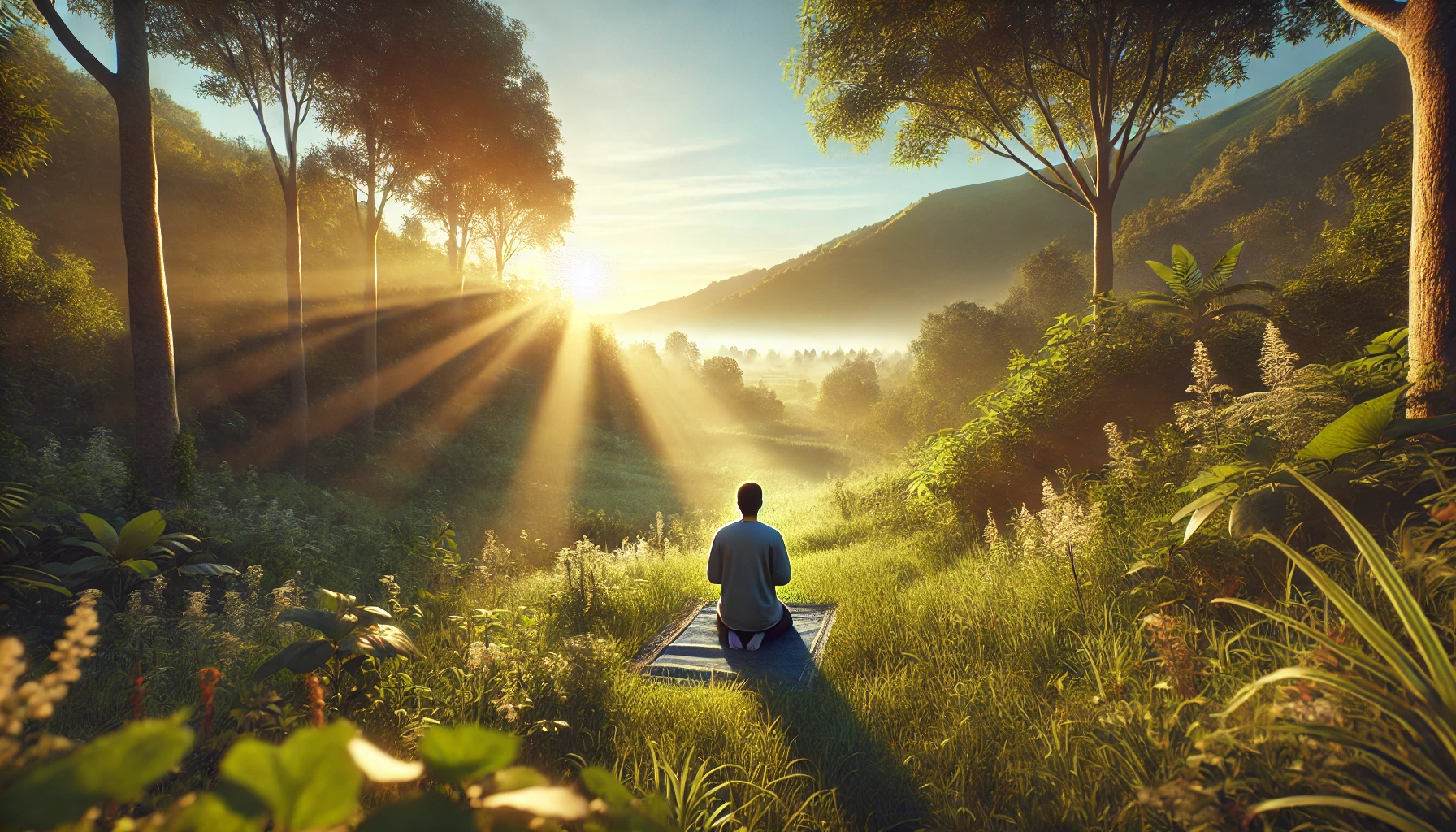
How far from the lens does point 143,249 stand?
21.4 ft

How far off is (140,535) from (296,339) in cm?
941

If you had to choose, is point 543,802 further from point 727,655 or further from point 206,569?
point 206,569

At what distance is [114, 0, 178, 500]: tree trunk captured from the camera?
641cm

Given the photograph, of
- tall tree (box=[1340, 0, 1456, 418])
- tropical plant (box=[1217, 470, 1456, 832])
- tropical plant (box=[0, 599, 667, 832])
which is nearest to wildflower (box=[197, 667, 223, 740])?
tropical plant (box=[0, 599, 667, 832])

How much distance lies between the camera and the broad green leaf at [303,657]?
2.41 meters

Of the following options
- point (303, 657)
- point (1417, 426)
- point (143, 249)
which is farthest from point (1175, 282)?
point (143, 249)

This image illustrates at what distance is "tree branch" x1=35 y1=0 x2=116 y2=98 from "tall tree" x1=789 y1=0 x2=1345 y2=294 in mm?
9445

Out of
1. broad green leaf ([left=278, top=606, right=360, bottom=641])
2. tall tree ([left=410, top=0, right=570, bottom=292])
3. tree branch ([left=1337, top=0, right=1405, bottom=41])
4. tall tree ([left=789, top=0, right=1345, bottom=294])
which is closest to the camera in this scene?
broad green leaf ([left=278, top=606, right=360, bottom=641])

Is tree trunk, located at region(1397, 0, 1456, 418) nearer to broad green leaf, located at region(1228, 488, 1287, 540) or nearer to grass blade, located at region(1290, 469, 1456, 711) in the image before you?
broad green leaf, located at region(1228, 488, 1287, 540)

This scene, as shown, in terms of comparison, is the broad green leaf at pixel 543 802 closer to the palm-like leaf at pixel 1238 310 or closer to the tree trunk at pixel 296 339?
the palm-like leaf at pixel 1238 310

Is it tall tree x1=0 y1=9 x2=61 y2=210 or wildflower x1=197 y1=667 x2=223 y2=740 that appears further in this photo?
tall tree x1=0 y1=9 x2=61 y2=210

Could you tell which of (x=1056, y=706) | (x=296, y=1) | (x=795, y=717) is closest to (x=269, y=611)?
(x=795, y=717)

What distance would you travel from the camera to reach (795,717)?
3316mm

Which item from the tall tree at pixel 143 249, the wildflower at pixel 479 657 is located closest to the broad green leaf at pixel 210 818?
the wildflower at pixel 479 657
